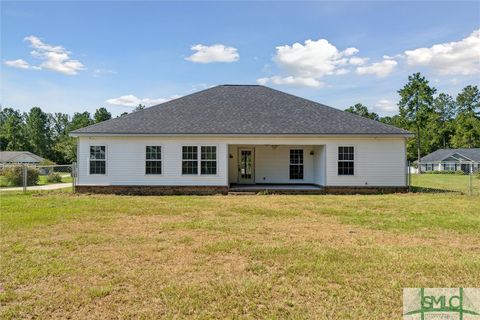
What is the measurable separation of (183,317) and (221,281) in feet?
3.51

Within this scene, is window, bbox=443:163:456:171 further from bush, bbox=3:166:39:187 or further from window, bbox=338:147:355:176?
bush, bbox=3:166:39:187

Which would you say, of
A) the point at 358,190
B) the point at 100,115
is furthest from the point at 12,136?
the point at 358,190

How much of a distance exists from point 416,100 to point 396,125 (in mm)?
5938

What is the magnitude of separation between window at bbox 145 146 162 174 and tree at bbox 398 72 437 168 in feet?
155

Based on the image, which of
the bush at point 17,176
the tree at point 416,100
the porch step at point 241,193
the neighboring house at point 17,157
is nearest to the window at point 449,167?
the tree at point 416,100

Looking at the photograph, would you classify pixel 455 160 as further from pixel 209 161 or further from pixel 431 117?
pixel 209 161

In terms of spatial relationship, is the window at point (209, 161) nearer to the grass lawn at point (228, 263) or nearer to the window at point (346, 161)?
the window at point (346, 161)

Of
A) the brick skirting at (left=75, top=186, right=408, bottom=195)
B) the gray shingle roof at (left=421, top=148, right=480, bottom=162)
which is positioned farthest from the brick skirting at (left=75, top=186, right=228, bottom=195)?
the gray shingle roof at (left=421, top=148, right=480, bottom=162)

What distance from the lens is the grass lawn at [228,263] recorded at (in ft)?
12.8

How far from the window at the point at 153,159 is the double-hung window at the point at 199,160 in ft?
3.76

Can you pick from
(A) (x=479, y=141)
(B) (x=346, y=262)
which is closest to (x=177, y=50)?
(B) (x=346, y=262)

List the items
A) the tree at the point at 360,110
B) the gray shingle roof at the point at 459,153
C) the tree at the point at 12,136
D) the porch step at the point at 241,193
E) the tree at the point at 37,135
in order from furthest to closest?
the tree at the point at 360,110 → the tree at the point at 37,135 → the tree at the point at 12,136 → the gray shingle roof at the point at 459,153 → the porch step at the point at 241,193

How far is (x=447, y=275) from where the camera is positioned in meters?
4.84

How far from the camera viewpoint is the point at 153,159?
658 inches
